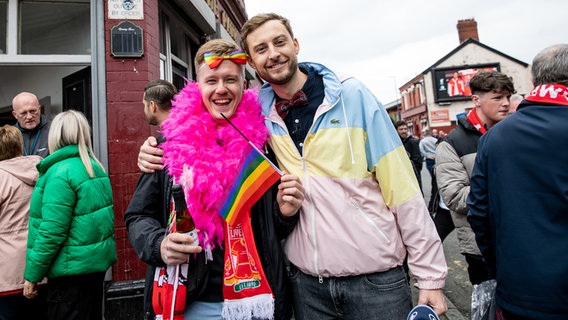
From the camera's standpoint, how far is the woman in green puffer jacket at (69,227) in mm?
2596

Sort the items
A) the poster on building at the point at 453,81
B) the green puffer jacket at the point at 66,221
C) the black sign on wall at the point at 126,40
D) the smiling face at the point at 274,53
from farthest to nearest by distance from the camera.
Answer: the poster on building at the point at 453,81
the black sign on wall at the point at 126,40
the green puffer jacket at the point at 66,221
the smiling face at the point at 274,53

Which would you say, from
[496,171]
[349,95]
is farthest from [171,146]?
[496,171]

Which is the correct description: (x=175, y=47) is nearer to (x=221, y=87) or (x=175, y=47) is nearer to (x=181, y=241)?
(x=221, y=87)

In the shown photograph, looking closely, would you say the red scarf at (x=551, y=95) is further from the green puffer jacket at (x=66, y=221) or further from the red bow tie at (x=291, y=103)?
the green puffer jacket at (x=66, y=221)

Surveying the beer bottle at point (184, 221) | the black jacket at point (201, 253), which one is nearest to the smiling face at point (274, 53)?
the black jacket at point (201, 253)

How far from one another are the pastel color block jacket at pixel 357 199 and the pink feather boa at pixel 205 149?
0.27 m

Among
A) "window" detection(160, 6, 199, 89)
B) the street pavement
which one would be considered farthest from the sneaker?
"window" detection(160, 6, 199, 89)

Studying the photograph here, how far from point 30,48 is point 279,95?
400 centimetres

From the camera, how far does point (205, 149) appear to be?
1.83 metres

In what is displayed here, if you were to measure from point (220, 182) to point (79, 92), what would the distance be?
3.44 m

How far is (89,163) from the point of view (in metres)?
2.84

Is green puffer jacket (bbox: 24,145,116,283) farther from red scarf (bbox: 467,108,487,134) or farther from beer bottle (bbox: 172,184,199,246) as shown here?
red scarf (bbox: 467,108,487,134)

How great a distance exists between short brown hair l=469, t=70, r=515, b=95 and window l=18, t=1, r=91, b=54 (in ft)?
14.0

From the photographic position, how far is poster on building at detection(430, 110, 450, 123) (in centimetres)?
3192
